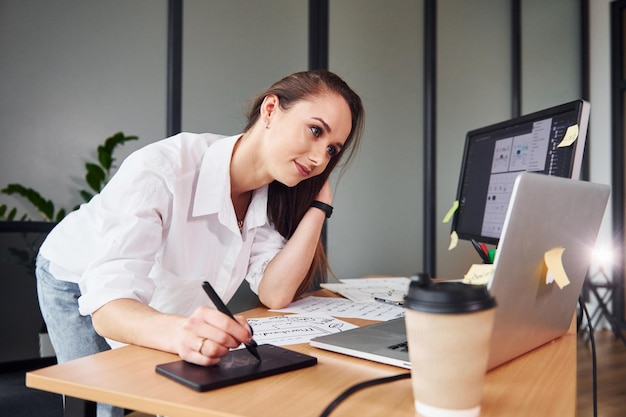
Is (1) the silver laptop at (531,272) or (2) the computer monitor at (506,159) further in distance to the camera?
(2) the computer monitor at (506,159)

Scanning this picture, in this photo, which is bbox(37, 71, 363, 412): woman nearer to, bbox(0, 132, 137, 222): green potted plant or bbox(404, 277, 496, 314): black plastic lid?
bbox(404, 277, 496, 314): black plastic lid

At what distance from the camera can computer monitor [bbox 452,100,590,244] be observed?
1229 millimetres

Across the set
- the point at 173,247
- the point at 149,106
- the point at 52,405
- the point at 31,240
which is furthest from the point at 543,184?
the point at 149,106

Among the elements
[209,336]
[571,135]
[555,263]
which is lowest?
[209,336]

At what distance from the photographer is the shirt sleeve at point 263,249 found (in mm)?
1464

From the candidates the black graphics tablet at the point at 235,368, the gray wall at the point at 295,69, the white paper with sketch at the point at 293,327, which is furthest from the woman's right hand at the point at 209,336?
the gray wall at the point at 295,69

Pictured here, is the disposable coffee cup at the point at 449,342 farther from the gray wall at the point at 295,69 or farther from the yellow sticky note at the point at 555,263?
the gray wall at the point at 295,69

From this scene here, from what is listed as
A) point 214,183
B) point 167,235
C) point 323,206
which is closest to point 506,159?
point 323,206

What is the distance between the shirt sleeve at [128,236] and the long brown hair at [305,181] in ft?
1.31

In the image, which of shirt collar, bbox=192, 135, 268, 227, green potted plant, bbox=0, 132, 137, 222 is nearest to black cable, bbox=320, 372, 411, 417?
shirt collar, bbox=192, 135, 268, 227

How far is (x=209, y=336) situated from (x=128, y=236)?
13.7 inches

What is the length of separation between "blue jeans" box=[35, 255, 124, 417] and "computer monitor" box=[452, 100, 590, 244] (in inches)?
43.0

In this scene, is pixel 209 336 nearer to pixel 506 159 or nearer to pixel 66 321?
pixel 66 321

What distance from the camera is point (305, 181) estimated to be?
1561mm
